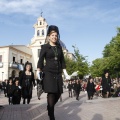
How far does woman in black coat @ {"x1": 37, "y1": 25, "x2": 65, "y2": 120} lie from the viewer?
505 cm

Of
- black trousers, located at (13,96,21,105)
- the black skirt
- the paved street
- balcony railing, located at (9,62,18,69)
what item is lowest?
the paved street

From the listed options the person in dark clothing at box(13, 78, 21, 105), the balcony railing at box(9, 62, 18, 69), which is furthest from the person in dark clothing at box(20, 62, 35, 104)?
the balcony railing at box(9, 62, 18, 69)

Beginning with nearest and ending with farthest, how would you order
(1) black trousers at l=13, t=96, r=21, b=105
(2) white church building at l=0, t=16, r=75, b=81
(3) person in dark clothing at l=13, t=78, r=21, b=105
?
(3) person in dark clothing at l=13, t=78, r=21, b=105 → (1) black trousers at l=13, t=96, r=21, b=105 → (2) white church building at l=0, t=16, r=75, b=81

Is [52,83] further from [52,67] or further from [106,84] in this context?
[106,84]

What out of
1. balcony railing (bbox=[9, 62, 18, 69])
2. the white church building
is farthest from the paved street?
balcony railing (bbox=[9, 62, 18, 69])

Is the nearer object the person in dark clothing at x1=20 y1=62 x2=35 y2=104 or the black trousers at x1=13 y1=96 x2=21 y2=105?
the person in dark clothing at x1=20 y1=62 x2=35 y2=104

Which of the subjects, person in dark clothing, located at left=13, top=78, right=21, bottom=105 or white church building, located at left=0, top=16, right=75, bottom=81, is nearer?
person in dark clothing, located at left=13, top=78, right=21, bottom=105

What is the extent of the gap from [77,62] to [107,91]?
32227 mm

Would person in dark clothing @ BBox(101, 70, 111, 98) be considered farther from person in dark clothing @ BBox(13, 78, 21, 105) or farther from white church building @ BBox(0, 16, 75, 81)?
white church building @ BBox(0, 16, 75, 81)

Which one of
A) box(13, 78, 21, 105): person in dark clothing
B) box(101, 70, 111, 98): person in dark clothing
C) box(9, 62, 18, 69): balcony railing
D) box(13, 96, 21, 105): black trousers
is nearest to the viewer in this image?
box(13, 78, 21, 105): person in dark clothing

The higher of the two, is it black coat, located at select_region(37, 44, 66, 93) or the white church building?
the white church building

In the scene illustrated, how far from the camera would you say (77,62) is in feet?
157

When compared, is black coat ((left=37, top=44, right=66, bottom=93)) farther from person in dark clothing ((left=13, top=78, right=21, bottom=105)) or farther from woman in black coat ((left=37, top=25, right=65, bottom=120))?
person in dark clothing ((left=13, top=78, right=21, bottom=105))

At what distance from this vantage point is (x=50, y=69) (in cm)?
512
